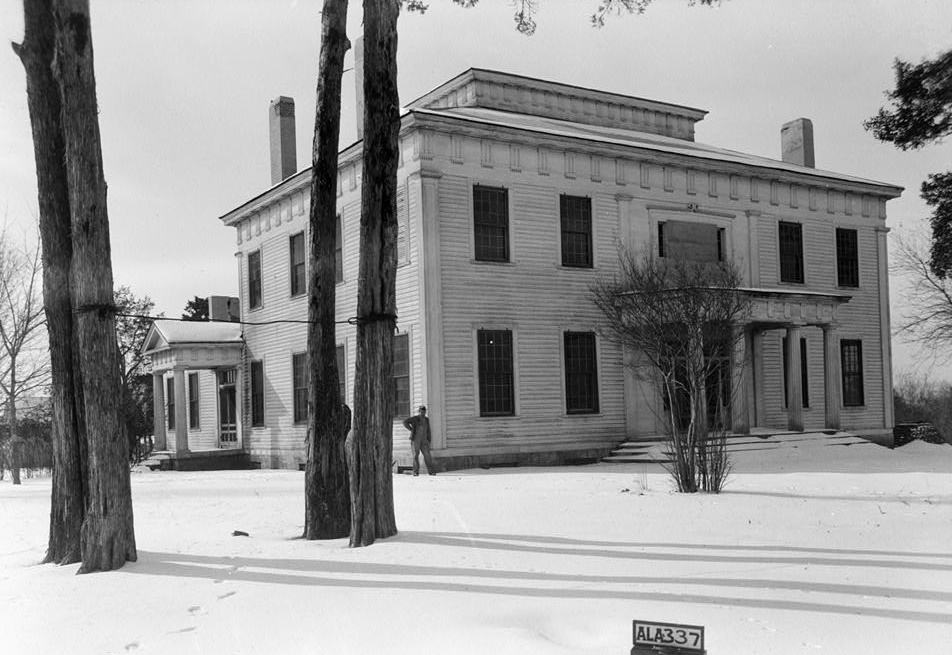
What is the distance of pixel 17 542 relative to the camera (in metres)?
12.2

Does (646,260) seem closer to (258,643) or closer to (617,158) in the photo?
(617,158)

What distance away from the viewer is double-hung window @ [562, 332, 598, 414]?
79.3 feet

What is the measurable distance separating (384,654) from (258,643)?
936 millimetres

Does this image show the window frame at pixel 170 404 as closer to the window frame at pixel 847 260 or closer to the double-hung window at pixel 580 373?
the double-hung window at pixel 580 373

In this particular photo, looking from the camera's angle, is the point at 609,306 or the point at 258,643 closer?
the point at 258,643

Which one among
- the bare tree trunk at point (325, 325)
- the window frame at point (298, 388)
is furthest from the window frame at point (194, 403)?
the bare tree trunk at point (325, 325)

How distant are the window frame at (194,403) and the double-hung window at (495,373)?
52.2 feet

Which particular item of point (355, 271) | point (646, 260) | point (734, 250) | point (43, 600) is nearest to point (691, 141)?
point (734, 250)

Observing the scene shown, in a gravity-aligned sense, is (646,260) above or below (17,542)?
above

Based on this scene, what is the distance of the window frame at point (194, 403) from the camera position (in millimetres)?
35188

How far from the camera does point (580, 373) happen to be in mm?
24391

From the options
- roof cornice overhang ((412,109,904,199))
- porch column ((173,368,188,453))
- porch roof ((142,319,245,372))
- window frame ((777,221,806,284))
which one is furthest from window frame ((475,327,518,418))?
porch column ((173,368,188,453))

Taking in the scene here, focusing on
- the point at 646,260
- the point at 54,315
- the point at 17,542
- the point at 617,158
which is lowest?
the point at 17,542

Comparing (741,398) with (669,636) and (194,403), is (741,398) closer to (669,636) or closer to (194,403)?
(194,403)
